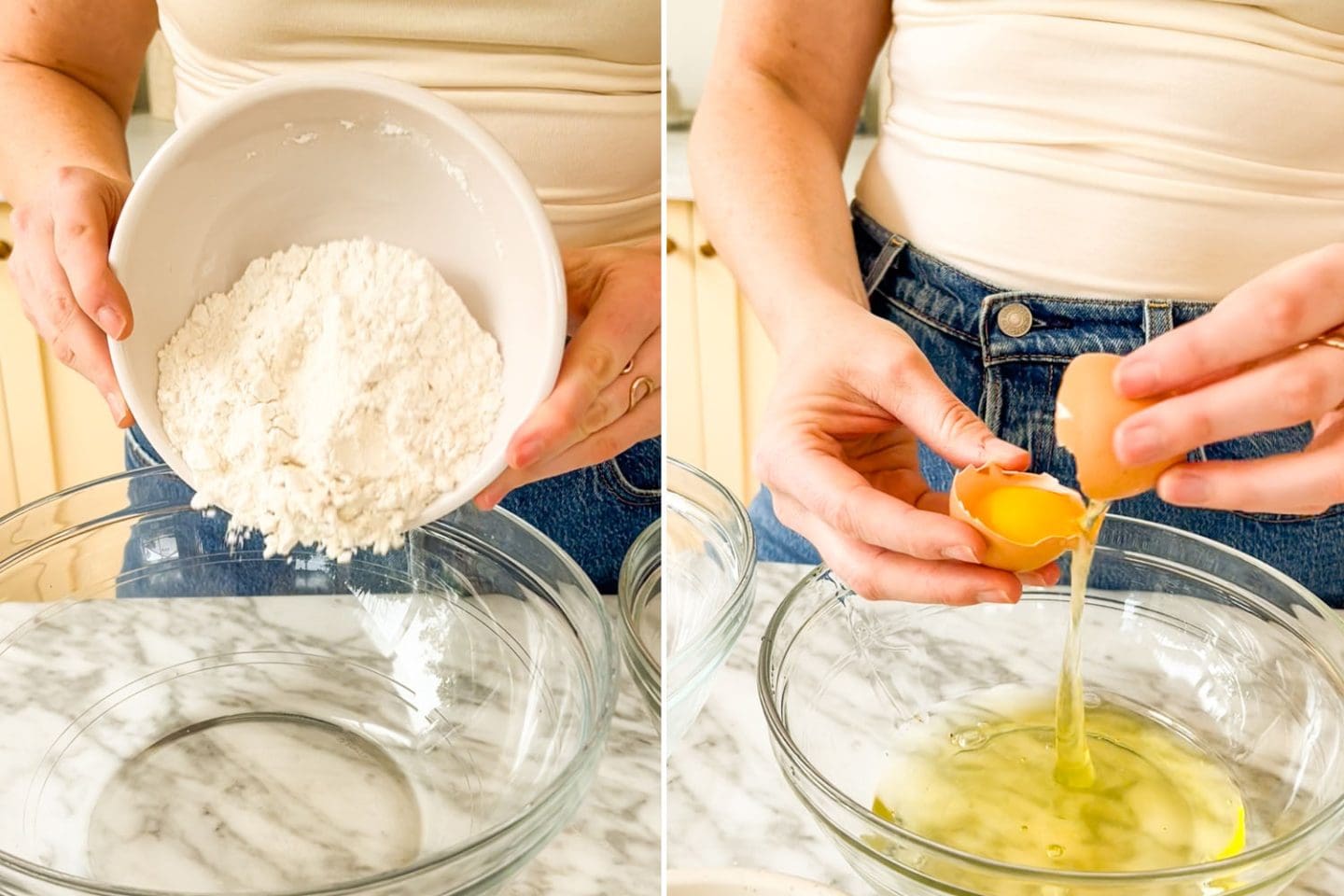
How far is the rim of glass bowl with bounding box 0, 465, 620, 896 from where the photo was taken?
34 cm

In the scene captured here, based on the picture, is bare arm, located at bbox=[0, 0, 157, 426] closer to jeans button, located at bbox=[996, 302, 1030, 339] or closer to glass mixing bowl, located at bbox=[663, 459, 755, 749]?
glass mixing bowl, located at bbox=[663, 459, 755, 749]

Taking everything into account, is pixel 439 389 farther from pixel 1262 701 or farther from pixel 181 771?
pixel 1262 701

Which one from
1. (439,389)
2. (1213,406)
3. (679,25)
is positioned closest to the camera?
(1213,406)

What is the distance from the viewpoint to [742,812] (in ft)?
1.56

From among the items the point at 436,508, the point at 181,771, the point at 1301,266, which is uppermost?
the point at 1301,266

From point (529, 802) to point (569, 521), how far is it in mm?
289

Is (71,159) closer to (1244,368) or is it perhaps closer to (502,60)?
(502,60)

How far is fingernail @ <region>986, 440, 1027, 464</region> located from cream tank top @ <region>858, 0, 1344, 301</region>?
0.78 feet

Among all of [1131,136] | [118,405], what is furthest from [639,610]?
[1131,136]

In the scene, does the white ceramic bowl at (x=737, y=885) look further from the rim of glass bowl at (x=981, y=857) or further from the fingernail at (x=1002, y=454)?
the fingernail at (x=1002, y=454)

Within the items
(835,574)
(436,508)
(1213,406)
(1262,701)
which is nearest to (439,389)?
(436,508)

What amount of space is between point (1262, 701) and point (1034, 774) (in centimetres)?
14

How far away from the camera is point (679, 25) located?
2.26 ft

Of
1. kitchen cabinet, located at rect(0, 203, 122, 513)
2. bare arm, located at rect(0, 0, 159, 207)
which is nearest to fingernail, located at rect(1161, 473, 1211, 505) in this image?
bare arm, located at rect(0, 0, 159, 207)
